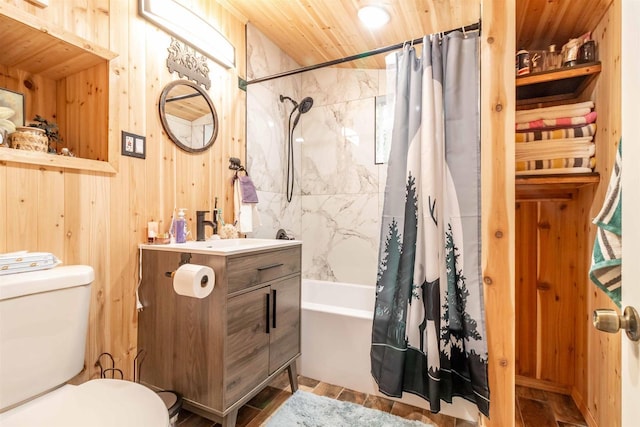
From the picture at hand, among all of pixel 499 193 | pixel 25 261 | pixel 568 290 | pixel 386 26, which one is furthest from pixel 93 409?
pixel 386 26

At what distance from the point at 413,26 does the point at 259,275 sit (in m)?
2.09

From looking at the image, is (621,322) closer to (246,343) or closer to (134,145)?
(246,343)

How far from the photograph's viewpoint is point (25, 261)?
43.7 inches

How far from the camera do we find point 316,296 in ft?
9.57

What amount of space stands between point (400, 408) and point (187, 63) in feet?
7.88

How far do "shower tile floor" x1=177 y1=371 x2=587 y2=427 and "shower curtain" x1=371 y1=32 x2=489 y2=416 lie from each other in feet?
0.44

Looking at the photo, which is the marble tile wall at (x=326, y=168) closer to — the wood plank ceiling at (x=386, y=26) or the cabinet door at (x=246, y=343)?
the wood plank ceiling at (x=386, y=26)

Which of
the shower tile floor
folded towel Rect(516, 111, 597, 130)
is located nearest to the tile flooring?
the shower tile floor

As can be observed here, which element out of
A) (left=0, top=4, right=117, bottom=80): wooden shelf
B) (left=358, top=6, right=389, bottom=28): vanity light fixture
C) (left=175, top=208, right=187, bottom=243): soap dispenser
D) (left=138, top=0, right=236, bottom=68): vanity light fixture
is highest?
(left=358, top=6, right=389, bottom=28): vanity light fixture

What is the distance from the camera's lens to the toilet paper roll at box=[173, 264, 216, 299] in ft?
4.14

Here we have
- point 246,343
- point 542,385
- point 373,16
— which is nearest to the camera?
point 246,343

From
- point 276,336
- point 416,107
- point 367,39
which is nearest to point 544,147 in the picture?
point 416,107

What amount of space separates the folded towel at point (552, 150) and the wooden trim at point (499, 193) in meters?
0.36

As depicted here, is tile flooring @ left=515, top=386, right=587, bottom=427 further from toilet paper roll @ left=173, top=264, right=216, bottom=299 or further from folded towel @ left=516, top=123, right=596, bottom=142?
toilet paper roll @ left=173, top=264, right=216, bottom=299
